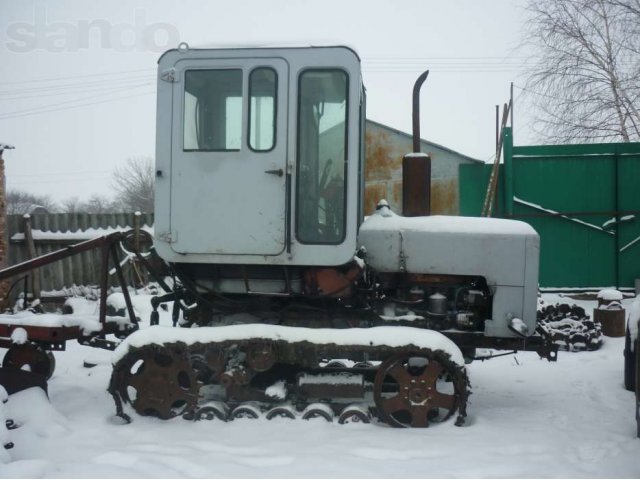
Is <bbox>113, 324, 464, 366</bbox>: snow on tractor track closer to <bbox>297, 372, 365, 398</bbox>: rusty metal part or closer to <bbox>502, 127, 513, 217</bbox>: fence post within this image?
<bbox>297, 372, 365, 398</bbox>: rusty metal part

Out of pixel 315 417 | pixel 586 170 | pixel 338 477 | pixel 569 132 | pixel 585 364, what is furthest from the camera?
pixel 569 132

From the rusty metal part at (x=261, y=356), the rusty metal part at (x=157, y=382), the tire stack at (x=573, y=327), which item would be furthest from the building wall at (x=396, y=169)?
the rusty metal part at (x=157, y=382)

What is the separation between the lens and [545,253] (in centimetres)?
960

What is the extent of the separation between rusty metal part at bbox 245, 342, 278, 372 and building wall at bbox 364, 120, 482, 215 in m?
7.29

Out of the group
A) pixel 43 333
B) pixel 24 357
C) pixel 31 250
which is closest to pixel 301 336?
pixel 43 333

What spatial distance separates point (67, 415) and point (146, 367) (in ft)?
2.64

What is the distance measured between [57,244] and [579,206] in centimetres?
933

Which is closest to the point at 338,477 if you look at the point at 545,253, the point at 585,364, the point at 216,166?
the point at 216,166

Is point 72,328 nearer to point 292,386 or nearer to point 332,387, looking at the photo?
point 292,386

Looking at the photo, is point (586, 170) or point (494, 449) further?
point (586, 170)

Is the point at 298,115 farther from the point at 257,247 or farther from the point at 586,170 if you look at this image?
the point at 586,170

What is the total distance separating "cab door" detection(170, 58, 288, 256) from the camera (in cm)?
441

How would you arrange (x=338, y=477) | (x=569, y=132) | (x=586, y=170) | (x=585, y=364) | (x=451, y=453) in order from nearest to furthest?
(x=338, y=477) → (x=451, y=453) → (x=585, y=364) → (x=586, y=170) → (x=569, y=132)

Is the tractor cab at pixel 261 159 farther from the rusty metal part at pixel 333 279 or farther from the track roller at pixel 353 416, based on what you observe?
the track roller at pixel 353 416
